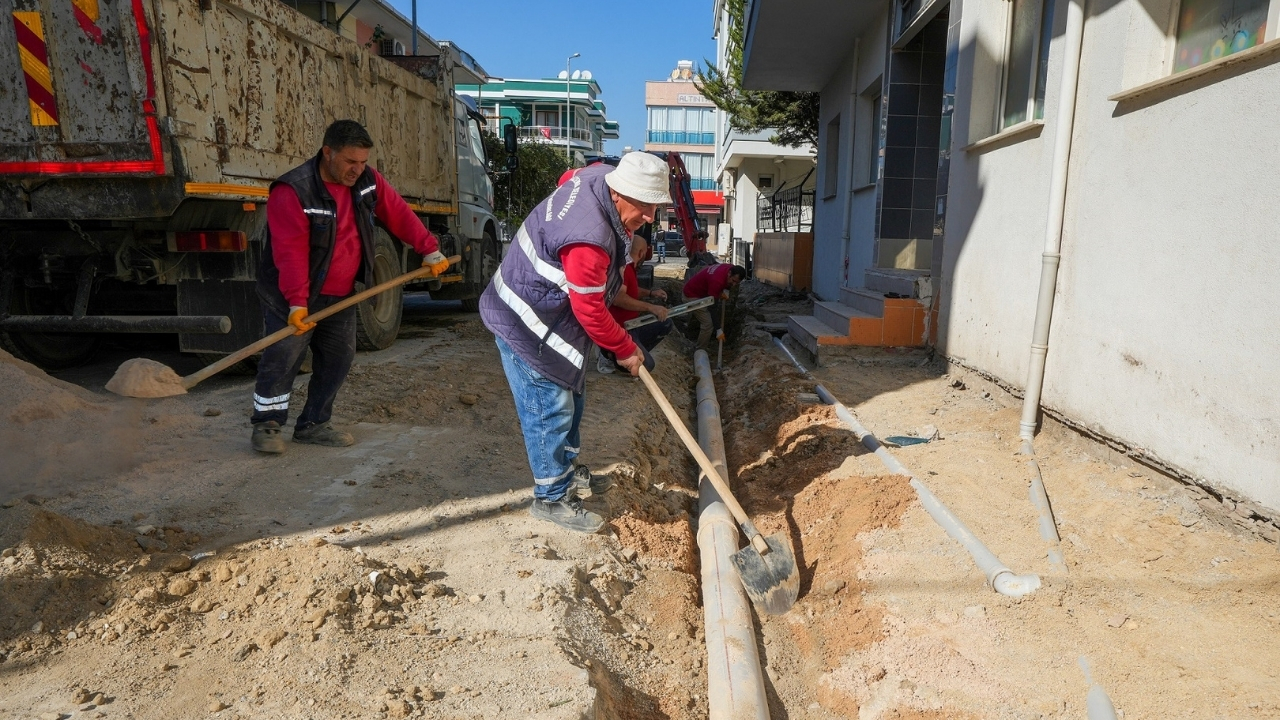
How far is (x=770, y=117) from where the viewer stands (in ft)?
55.1

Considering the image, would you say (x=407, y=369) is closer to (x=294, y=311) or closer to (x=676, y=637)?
(x=294, y=311)

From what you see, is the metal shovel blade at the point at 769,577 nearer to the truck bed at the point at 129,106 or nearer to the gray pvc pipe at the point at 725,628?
the gray pvc pipe at the point at 725,628

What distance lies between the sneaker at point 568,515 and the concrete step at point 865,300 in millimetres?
4003

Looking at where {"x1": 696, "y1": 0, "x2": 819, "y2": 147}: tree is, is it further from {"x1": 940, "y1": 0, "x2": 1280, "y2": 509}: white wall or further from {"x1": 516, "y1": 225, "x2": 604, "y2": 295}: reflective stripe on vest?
{"x1": 516, "y1": 225, "x2": 604, "y2": 295}: reflective stripe on vest

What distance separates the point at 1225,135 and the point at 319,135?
5860 mm

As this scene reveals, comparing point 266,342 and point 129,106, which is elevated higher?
point 129,106

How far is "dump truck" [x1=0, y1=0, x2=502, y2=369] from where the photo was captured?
451 centimetres

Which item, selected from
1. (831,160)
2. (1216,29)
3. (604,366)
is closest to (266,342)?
(604,366)

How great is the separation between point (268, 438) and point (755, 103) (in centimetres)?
1521

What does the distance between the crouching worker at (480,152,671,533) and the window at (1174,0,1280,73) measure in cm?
245

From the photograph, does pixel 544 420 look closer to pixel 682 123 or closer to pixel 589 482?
pixel 589 482

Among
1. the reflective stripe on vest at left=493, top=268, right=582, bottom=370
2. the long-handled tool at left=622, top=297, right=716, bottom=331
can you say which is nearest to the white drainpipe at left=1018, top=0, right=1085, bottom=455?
the long-handled tool at left=622, top=297, right=716, bottom=331

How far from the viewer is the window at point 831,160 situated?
10805 mm

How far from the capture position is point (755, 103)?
1725 centimetres
